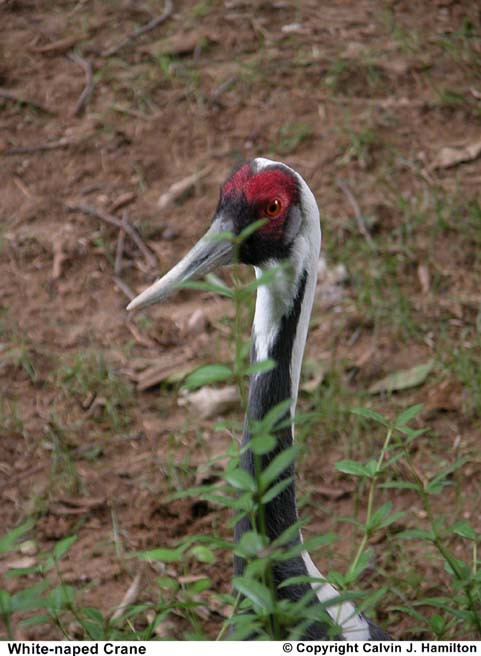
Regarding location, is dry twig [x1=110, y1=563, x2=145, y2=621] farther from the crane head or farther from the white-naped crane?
the crane head

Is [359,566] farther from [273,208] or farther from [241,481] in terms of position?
[273,208]

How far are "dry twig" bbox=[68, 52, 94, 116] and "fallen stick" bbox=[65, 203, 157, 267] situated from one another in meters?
0.59

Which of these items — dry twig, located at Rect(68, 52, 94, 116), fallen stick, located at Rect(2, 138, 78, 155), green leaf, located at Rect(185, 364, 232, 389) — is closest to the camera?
green leaf, located at Rect(185, 364, 232, 389)

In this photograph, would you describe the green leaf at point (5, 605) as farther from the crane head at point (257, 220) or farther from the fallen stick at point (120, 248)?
the fallen stick at point (120, 248)

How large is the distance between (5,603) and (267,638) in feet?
1.33

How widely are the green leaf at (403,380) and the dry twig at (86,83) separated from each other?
6.10 feet

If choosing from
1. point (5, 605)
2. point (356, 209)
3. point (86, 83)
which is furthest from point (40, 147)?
point (5, 605)

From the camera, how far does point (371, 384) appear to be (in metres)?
3.54

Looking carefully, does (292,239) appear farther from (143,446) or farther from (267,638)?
(143,446)

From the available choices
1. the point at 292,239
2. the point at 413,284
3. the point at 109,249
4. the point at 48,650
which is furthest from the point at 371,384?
the point at 48,650

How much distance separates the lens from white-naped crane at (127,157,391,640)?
2184 millimetres

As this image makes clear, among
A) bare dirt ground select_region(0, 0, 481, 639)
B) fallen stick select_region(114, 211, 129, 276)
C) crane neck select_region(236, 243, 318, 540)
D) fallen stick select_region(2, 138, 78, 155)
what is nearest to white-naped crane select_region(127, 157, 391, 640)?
crane neck select_region(236, 243, 318, 540)

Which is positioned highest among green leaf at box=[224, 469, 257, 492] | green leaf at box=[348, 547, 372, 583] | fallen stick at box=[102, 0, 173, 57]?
green leaf at box=[224, 469, 257, 492]

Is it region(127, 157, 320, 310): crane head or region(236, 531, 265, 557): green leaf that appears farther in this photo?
region(127, 157, 320, 310): crane head
